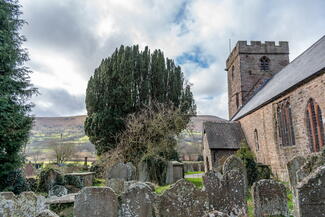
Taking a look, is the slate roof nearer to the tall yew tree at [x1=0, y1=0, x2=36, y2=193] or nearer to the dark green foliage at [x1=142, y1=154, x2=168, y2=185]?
the dark green foliage at [x1=142, y1=154, x2=168, y2=185]

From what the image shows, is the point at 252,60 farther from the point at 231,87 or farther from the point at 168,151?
the point at 168,151

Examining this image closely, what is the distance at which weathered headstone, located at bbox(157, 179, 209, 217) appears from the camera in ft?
11.6

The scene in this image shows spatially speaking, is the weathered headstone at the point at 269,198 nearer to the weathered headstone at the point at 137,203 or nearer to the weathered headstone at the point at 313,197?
the weathered headstone at the point at 313,197

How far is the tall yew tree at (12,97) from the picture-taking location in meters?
8.80

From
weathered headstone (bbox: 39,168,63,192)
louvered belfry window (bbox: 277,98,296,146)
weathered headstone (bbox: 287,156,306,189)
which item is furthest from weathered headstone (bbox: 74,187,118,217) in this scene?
louvered belfry window (bbox: 277,98,296,146)

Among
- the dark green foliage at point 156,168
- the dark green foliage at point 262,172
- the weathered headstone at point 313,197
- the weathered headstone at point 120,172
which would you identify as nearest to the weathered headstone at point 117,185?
the weathered headstone at point 120,172

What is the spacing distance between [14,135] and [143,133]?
787 cm

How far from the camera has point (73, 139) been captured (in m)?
40.7

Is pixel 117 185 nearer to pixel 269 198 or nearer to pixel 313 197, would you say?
pixel 269 198

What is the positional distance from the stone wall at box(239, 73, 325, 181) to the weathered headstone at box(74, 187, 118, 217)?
10.2m

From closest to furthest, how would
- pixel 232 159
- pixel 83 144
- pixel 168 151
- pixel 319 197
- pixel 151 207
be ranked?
pixel 319 197 < pixel 151 207 < pixel 232 159 < pixel 168 151 < pixel 83 144

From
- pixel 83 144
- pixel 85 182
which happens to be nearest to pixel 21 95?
pixel 85 182

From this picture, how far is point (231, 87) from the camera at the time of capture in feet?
89.5

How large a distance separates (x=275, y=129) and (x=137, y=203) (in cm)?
1298
